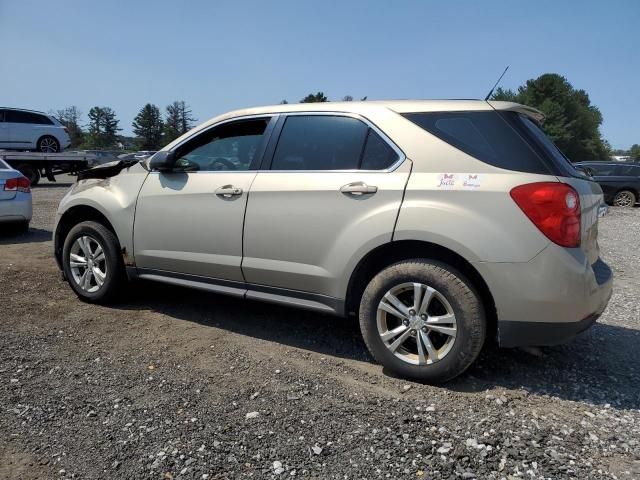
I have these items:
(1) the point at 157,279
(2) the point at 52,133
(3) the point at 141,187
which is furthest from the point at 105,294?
(2) the point at 52,133

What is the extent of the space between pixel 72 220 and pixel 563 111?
90.2 m

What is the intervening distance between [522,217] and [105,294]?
359cm

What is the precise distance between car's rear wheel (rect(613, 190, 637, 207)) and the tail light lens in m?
17.3

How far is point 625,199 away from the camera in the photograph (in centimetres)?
1691

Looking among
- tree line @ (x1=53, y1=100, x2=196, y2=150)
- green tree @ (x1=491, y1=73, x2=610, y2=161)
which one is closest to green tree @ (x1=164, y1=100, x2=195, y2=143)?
tree line @ (x1=53, y1=100, x2=196, y2=150)

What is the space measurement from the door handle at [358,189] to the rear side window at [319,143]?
16cm

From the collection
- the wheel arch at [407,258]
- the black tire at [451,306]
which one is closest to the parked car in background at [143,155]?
the wheel arch at [407,258]

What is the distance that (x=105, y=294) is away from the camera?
456 cm

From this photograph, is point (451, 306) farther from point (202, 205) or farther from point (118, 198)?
point (118, 198)

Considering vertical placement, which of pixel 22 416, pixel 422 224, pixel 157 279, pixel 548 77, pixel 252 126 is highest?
pixel 548 77

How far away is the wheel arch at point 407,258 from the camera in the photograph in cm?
308

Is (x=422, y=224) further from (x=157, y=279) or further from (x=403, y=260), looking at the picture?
(x=157, y=279)

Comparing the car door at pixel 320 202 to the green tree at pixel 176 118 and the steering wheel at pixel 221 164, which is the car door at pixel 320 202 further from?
the green tree at pixel 176 118

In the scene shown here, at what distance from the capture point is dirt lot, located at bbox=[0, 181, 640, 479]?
7.81 feet
